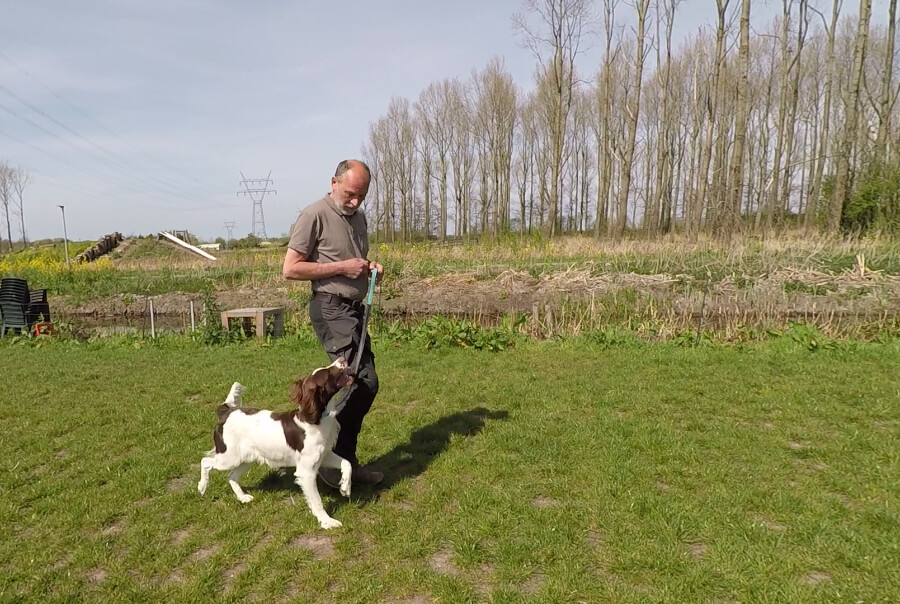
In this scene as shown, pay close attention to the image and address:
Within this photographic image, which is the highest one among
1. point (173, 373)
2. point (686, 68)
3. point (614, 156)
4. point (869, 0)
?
point (686, 68)

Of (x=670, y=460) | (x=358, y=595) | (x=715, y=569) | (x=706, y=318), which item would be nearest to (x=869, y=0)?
(x=706, y=318)

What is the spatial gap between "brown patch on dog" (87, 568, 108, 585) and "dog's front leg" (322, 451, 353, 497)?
1279 mm

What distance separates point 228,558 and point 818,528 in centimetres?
337

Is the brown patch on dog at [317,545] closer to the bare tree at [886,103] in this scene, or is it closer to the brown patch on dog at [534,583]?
the brown patch on dog at [534,583]

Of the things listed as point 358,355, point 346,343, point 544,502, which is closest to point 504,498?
point 544,502

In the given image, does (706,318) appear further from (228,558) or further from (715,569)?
(228,558)

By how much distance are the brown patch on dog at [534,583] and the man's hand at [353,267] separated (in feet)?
6.78

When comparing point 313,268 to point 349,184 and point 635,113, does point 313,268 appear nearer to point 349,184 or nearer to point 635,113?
point 349,184

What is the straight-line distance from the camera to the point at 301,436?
3234 millimetres

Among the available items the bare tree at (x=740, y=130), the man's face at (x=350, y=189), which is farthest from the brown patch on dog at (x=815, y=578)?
the bare tree at (x=740, y=130)

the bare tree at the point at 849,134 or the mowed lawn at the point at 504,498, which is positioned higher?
the bare tree at the point at 849,134

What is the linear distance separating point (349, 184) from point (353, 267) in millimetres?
552

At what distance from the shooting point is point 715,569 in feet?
8.69

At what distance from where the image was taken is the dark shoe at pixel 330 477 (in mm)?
3578
